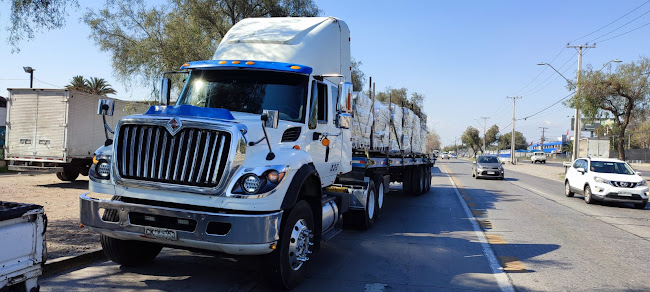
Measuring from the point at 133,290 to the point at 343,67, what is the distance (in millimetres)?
4804

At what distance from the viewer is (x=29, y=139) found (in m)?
14.8

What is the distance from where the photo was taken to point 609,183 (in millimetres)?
14000

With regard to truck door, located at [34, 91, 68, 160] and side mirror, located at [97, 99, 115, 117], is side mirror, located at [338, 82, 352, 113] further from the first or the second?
truck door, located at [34, 91, 68, 160]

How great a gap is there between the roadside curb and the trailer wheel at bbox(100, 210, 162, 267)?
0.51 metres

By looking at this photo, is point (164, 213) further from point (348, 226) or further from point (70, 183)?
point (70, 183)

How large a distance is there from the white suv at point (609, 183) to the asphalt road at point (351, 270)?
7.88 m

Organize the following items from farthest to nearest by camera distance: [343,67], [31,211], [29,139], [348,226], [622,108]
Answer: [622,108], [29,139], [348,226], [343,67], [31,211]

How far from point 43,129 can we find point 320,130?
12.5m

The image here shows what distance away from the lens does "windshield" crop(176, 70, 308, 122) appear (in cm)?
571

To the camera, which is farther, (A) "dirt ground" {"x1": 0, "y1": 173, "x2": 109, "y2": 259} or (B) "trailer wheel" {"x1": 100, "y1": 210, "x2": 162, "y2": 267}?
(A) "dirt ground" {"x1": 0, "y1": 173, "x2": 109, "y2": 259}

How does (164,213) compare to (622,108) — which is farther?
(622,108)

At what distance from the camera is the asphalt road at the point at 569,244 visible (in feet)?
18.9

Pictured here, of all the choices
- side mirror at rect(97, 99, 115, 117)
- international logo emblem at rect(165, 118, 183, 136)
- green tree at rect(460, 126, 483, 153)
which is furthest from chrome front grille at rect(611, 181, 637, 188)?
green tree at rect(460, 126, 483, 153)

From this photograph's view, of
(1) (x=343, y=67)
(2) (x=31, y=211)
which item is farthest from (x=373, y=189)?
(2) (x=31, y=211)
